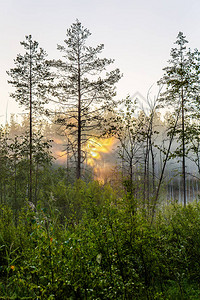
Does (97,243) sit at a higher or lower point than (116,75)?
lower

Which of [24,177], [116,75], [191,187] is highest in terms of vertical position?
[116,75]

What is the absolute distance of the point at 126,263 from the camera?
3.97 meters

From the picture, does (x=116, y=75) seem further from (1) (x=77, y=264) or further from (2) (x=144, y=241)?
(1) (x=77, y=264)

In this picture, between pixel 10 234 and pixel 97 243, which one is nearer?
pixel 97 243

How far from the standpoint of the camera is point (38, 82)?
54.5 ft

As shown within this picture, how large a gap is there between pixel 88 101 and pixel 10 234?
11.0 m

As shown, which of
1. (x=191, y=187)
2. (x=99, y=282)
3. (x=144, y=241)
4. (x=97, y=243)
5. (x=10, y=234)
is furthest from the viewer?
(x=191, y=187)

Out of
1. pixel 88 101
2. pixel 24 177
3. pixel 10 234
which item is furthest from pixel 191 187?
pixel 10 234

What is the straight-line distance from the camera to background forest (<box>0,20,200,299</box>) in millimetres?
3074

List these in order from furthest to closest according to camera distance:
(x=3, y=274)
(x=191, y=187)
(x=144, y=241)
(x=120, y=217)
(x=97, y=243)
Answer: (x=191, y=187), (x=3, y=274), (x=120, y=217), (x=144, y=241), (x=97, y=243)

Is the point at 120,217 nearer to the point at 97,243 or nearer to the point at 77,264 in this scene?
the point at 97,243

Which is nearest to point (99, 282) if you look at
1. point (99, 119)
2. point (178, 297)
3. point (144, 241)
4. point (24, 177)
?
point (144, 241)

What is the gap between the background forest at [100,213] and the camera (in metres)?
3.07

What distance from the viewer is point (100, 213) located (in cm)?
497
